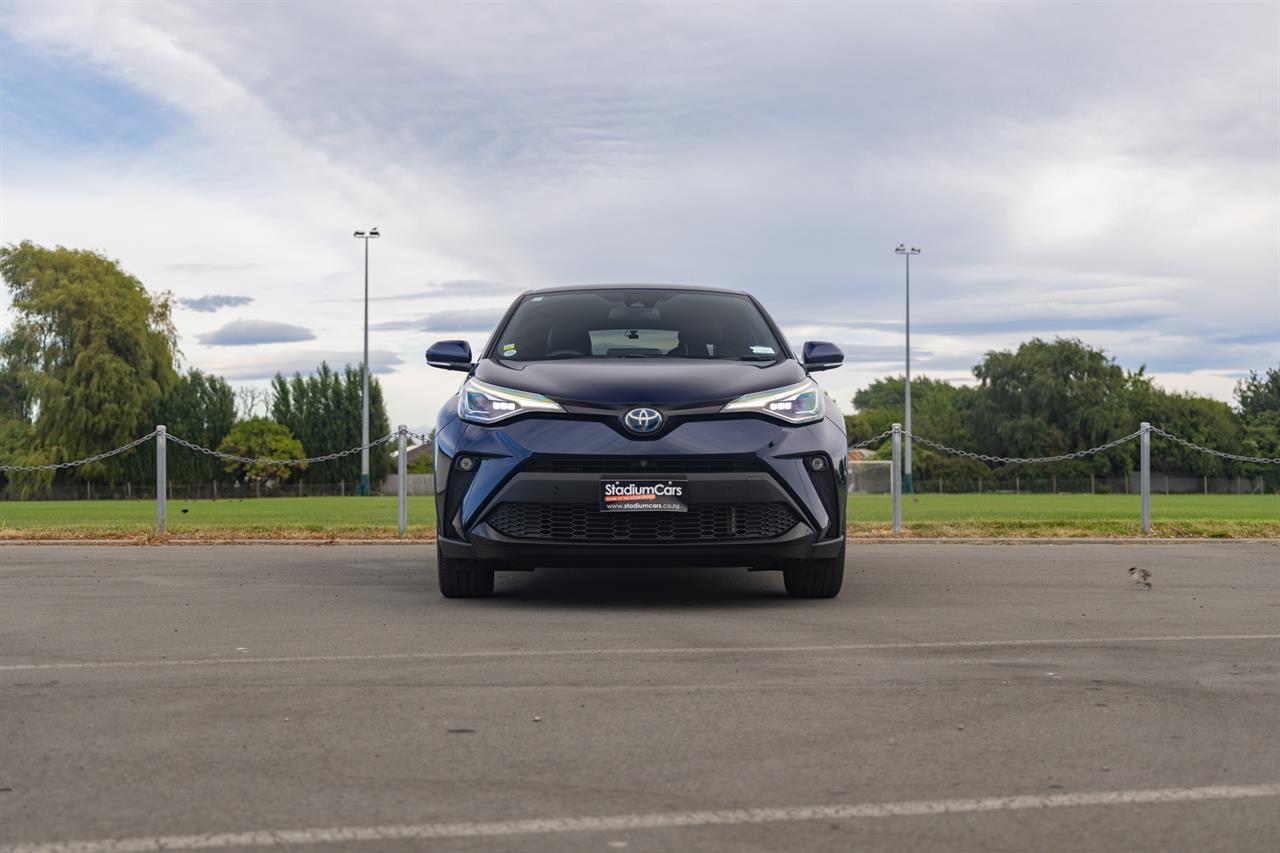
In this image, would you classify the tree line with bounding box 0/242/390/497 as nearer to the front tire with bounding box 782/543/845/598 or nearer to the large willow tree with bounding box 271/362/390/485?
the large willow tree with bounding box 271/362/390/485

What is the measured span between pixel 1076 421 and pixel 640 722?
335ft

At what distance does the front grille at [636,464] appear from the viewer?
7.84 m

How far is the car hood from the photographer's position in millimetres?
7969

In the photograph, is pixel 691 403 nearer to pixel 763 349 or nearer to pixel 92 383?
pixel 763 349

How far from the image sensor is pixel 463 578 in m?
8.66

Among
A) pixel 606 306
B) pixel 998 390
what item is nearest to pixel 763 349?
pixel 606 306

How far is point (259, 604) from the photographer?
8.63 meters

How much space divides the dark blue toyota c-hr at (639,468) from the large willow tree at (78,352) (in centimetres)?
7107

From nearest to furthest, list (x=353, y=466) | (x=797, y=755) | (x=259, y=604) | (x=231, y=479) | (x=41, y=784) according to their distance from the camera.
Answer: (x=41, y=784) < (x=797, y=755) < (x=259, y=604) < (x=231, y=479) < (x=353, y=466)

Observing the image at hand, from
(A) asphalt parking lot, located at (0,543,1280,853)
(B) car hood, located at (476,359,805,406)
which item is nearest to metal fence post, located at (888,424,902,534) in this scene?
(A) asphalt parking lot, located at (0,543,1280,853)

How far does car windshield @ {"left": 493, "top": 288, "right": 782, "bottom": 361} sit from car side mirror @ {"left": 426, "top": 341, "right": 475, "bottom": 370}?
28 centimetres

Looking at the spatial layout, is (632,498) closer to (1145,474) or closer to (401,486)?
(401,486)

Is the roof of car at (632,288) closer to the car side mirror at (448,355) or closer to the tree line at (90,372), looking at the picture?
the car side mirror at (448,355)

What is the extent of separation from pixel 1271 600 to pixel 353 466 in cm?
8975
